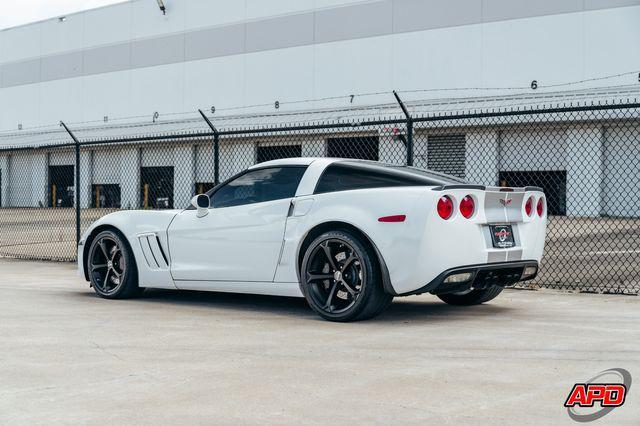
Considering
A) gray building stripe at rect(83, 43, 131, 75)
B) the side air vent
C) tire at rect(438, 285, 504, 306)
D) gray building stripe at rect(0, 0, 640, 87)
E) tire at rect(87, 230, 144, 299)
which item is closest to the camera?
tire at rect(438, 285, 504, 306)

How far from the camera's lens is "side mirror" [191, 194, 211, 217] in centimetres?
761

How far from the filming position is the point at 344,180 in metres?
7.01

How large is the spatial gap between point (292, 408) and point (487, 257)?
308 cm

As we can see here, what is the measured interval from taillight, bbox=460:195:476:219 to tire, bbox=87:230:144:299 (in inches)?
138

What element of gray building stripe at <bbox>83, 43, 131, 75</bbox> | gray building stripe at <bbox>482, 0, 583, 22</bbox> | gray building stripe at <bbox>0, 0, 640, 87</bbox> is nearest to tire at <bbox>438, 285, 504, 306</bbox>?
gray building stripe at <bbox>0, 0, 640, 87</bbox>

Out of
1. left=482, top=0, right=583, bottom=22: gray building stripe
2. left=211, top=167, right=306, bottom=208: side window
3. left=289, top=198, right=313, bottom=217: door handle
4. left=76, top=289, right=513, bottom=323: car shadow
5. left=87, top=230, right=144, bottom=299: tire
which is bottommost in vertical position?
left=76, top=289, right=513, bottom=323: car shadow

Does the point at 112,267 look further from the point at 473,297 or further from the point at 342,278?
the point at 473,297

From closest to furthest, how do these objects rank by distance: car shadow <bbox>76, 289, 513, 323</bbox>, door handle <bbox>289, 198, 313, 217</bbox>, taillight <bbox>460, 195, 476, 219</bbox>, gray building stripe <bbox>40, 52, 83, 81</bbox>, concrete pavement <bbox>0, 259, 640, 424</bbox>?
concrete pavement <bbox>0, 259, 640, 424</bbox>, taillight <bbox>460, 195, 476, 219</bbox>, door handle <bbox>289, 198, 313, 217</bbox>, car shadow <bbox>76, 289, 513, 323</bbox>, gray building stripe <bbox>40, 52, 83, 81</bbox>

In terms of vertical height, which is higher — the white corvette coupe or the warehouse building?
the warehouse building

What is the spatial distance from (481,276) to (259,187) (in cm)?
219

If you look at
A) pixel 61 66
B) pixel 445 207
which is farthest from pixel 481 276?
pixel 61 66

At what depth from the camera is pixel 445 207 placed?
6.36 metres

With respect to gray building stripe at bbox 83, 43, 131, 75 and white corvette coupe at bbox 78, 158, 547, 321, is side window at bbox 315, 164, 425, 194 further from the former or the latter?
gray building stripe at bbox 83, 43, 131, 75

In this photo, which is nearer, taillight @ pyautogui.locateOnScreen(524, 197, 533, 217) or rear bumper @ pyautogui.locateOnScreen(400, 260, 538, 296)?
rear bumper @ pyautogui.locateOnScreen(400, 260, 538, 296)
